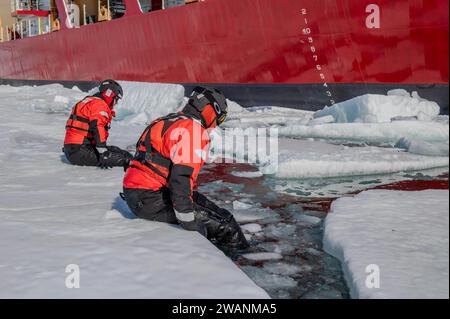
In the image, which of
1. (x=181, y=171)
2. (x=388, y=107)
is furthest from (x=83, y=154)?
→ (x=388, y=107)

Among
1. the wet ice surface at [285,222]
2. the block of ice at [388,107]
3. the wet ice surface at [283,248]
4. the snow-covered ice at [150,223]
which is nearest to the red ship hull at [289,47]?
the block of ice at [388,107]

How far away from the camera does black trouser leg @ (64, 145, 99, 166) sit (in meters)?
5.31

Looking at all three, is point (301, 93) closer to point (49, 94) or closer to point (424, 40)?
point (424, 40)

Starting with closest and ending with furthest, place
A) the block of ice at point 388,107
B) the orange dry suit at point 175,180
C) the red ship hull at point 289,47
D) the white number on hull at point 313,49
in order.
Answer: the orange dry suit at point 175,180
the block of ice at point 388,107
the red ship hull at point 289,47
the white number on hull at point 313,49

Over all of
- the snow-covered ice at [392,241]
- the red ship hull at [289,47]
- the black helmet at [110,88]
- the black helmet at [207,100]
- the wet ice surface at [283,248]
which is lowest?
the wet ice surface at [283,248]

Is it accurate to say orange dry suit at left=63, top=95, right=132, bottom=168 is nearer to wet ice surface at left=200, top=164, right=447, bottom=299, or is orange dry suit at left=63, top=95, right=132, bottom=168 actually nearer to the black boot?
wet ice surface at left=200, top=164, right=447, bottom=299

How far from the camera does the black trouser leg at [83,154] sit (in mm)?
5312

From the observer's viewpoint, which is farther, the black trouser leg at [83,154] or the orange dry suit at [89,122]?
the black trouser leg at [83,154]

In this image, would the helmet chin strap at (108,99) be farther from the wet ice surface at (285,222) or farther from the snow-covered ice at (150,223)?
the wet ice surface at (285,222)

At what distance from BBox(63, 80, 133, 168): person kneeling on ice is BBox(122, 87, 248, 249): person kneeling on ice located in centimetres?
207

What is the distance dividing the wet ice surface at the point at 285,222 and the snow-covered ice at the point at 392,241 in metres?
0.13

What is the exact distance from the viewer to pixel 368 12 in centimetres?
770

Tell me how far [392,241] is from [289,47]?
22.1 ft

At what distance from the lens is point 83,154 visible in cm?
532
